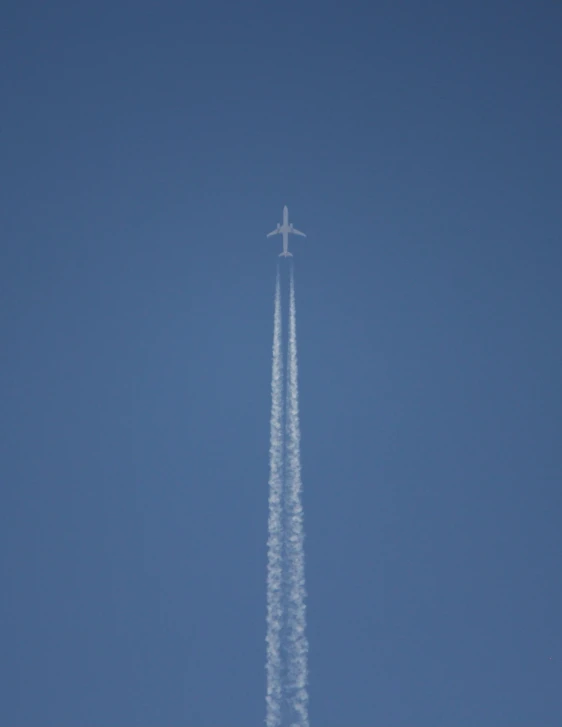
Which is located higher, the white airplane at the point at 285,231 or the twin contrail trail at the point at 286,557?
the white airplane at the point at 285,231

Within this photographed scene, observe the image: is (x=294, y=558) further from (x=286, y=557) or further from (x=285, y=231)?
(x=285, y=231)

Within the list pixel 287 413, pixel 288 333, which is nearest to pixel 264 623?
pixel 287 413

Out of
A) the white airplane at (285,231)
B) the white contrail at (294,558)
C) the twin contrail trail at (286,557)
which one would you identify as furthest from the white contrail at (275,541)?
the white airplane at (285,231)

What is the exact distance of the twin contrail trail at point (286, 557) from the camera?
19.4m

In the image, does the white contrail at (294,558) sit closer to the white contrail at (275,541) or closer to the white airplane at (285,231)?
the white contrail at (275,541)

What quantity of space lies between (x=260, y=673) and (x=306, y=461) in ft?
11.7

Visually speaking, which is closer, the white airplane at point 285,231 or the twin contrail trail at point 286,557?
the twin contrail trail at point 286,557

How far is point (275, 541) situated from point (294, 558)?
0.42m

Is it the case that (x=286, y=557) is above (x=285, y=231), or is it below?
below

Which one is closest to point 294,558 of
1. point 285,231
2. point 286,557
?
point 286,557

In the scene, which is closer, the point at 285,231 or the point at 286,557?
the point at 286,557

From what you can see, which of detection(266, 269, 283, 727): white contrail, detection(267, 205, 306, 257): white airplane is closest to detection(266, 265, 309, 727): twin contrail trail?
detection(266, 269, 283, 727): white contrail

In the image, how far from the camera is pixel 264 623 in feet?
64.8

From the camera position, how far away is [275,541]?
20.1m
